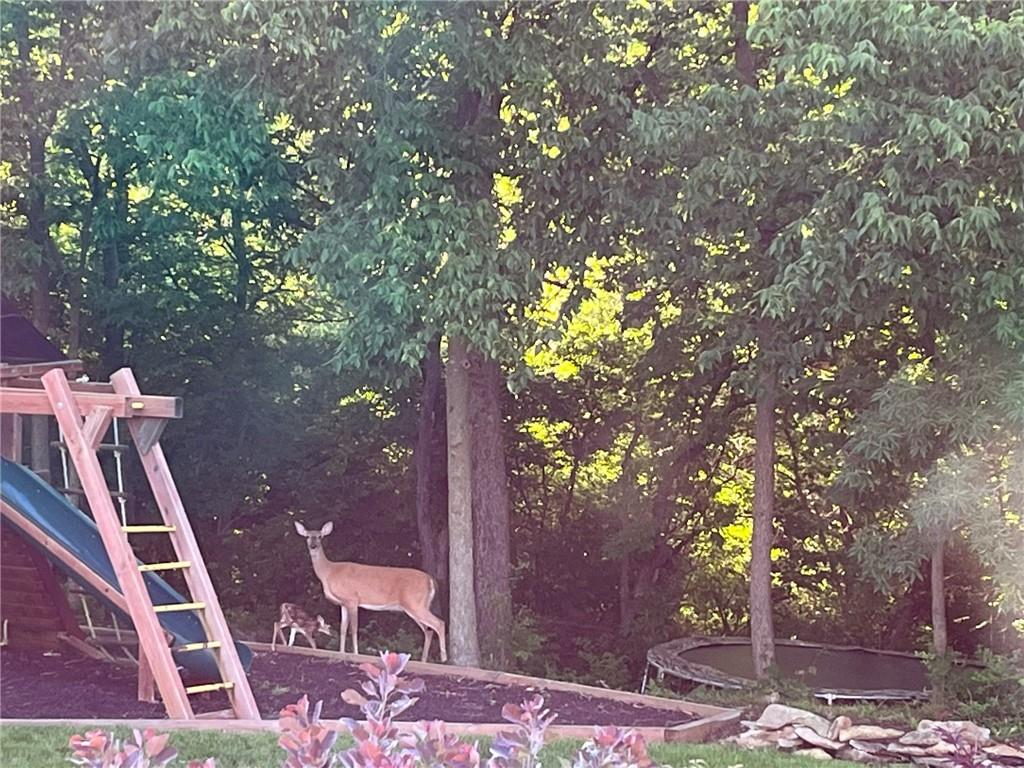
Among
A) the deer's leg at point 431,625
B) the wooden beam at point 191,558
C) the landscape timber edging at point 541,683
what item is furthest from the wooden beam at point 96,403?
the deer's leg at point 431,625

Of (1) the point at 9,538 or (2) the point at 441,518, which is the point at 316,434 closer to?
(2) the point at 441,518

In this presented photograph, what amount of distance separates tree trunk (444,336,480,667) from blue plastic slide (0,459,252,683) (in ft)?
7.49

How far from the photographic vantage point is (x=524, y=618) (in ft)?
30.4

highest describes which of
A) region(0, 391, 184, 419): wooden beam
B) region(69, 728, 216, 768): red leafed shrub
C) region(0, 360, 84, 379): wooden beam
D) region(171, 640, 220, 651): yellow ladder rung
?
region(0, 360, 84, 379): wooden beam

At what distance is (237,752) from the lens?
4.75 m

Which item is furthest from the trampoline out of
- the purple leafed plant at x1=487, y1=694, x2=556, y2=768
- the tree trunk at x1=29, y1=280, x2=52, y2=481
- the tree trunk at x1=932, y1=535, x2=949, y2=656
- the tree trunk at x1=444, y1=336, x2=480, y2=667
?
the purple leafed plant at x1=487, y1=694, x2=556, y2=768

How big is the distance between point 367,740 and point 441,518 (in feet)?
26.1

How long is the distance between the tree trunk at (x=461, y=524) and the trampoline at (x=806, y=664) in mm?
1306

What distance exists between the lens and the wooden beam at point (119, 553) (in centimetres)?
518

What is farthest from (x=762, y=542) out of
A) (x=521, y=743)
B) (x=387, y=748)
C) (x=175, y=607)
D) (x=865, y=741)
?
(x=387, y=748)

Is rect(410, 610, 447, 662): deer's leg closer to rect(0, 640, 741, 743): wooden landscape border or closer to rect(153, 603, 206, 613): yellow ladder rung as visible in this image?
rect(0, 640, 741, 743): wooden landscape border

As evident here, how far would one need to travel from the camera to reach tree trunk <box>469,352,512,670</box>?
8.35 metres

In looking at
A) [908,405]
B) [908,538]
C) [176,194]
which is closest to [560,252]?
[908,405]

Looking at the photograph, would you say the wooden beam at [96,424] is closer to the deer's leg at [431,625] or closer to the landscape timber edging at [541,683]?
the landscape timber edging at [541,683]
